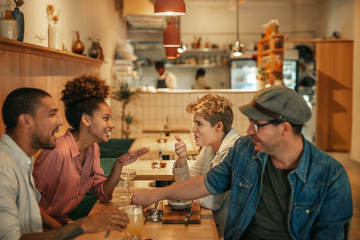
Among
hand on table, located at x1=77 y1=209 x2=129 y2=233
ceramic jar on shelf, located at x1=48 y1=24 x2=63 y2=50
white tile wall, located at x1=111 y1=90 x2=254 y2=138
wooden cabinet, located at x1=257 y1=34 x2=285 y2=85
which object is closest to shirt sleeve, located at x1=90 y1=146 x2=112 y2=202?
hand on table, located at x1=77 y1=209 x2=129 y2=233

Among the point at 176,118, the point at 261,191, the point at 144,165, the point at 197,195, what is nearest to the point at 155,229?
the point at 197,195

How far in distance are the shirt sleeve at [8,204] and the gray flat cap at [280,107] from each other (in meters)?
1.03

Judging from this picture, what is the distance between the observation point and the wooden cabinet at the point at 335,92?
7789 millimetres

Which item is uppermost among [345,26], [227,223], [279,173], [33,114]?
[345,26]

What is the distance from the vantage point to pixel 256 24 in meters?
10.1

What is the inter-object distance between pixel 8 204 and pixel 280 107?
118 centimetres

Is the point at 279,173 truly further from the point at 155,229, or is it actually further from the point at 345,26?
the point at 345,26

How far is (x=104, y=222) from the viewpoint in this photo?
1479 millimetres

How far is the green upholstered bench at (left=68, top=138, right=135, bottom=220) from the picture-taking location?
3074 mm

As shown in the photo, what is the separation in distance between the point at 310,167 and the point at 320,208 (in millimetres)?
179

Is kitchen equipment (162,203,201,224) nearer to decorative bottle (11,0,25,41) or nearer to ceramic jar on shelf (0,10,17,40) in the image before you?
ceramic jar on shelf (0,10,17,40)

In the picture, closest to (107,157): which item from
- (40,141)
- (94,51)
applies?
(94,51)

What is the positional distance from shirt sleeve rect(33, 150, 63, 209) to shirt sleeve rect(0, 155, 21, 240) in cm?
68

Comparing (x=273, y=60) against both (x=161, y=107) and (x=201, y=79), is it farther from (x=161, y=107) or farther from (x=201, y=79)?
(x=201, y=79)
